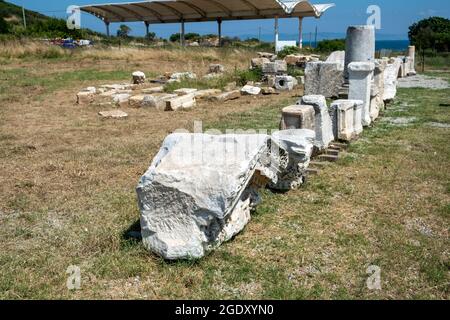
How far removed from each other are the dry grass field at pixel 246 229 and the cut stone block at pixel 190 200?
156 mm

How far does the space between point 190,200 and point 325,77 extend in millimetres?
9996

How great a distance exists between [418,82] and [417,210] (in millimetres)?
14947

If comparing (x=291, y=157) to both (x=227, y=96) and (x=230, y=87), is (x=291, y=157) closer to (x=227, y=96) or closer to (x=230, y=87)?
(x=227, y=96)

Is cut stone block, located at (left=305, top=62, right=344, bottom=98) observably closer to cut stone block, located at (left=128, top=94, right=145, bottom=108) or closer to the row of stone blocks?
the row of stone blocks

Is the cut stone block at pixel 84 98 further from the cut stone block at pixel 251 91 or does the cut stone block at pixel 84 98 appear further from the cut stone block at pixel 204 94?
the cut stone block at pixel 251 91

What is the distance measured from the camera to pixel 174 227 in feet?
12.4

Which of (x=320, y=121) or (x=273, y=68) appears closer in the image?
(x=320, y=121)

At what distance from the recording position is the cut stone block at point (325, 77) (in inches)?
498

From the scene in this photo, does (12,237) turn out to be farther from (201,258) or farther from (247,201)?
(247,201)

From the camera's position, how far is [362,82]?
920cm

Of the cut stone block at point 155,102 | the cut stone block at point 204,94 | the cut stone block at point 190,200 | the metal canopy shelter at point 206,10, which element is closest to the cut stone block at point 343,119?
the cut stone block at point 190,200

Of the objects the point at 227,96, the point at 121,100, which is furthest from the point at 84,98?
the point at 227,96

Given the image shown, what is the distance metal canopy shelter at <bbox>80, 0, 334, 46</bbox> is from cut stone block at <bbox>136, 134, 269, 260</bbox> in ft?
97.2
